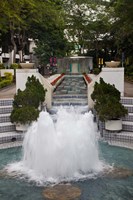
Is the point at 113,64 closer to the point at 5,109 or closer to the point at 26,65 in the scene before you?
the point at 26,65

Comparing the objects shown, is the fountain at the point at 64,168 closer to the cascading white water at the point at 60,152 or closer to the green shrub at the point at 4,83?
the cascading white water at the point at 60,152

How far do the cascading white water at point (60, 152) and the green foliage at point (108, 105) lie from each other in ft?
7.64

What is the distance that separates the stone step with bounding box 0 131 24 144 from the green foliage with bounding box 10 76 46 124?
0.43 m

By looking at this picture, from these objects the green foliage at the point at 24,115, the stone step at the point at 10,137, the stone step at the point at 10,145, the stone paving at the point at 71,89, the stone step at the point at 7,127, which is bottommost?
the stone step at the point at 10,145

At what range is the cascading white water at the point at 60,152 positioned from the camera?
678cm

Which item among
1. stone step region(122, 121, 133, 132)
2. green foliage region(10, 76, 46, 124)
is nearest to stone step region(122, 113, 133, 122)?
stone step region(122, 121, 133, 132)

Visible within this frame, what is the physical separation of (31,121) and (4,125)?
1.07 m

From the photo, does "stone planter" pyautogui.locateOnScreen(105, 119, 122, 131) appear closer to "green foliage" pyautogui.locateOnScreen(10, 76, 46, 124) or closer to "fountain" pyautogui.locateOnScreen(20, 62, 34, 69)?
"green foliage" pyautogui.locateOnScreen(10, 76, 46, 124)

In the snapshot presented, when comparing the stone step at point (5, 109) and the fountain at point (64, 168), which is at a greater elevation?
the stone step at point (5, 109)

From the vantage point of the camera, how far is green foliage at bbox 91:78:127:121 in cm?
977

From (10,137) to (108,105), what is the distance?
11.0ft

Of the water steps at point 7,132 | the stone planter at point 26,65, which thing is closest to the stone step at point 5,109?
the water steps at point 7,132

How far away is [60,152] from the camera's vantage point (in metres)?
6.91

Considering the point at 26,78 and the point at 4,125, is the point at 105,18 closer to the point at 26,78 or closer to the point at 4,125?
the point at 26,78
